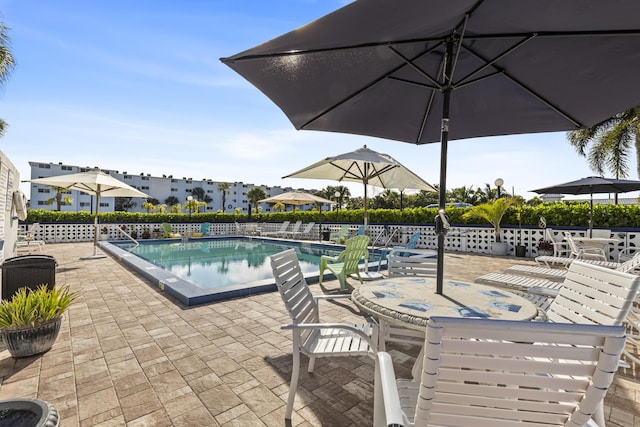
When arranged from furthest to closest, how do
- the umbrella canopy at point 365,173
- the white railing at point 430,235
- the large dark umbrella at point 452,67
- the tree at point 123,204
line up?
the tree at point 123,204
the white railing at point 430,235
the umbrella canopy at point 365,173
the large dark umbrella at point 452,67

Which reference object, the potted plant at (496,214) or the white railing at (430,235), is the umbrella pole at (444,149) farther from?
the potted plant at (496,214)

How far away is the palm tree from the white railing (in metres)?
6.86

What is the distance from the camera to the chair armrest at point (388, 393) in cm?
103

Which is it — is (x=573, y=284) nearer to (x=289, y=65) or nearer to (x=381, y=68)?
(x=381, y=68)

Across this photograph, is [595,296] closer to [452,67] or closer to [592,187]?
[452,67]

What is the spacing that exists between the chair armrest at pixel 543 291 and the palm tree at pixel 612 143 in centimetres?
1357

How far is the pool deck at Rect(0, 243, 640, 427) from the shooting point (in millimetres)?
2078

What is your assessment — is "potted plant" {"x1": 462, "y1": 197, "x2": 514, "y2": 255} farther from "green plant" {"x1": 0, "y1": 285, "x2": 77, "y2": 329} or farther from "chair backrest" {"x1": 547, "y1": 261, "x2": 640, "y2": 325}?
"green plant" {"x1": 0, "y1": 285, "x2": 77, "y2": 329}

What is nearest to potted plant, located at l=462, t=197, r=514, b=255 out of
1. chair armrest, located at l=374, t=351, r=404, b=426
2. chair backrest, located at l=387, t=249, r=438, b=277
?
chair backrest, located at l=387, t=249, r=438, b=277

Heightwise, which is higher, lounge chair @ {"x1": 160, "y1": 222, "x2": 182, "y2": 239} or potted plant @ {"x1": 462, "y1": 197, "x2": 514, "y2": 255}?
potted plant @ {"x1": 462, "y1": 197, "x2": 514, "y2": 255}

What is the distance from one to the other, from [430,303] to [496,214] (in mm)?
10039

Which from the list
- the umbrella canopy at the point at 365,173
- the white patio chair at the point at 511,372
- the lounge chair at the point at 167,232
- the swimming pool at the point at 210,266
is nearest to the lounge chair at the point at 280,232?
the swimming pool at the point at 210,266

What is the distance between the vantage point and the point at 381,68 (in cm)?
273

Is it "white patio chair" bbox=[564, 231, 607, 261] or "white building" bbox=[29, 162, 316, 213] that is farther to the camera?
"white building" bbox=[29, 162, 316, 213]
